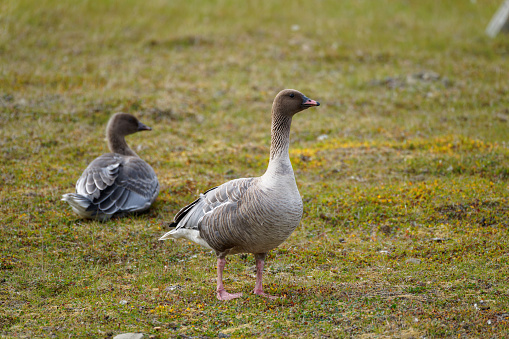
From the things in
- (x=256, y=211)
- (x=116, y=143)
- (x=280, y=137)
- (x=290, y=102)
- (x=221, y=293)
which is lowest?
(x=221, y=293)

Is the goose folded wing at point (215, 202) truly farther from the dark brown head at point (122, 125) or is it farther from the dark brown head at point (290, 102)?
the dark brown head at point (122, 125)

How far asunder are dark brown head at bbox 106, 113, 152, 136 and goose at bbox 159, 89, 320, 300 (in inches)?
179

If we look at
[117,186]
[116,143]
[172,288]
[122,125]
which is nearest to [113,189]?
[117,186]

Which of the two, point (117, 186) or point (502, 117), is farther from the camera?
point (502, 117)

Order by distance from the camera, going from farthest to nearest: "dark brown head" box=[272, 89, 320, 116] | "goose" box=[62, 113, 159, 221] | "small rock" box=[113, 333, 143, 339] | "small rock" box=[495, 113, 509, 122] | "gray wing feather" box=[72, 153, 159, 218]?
"small rock" box=[495, 113, 509, 122] → "gray wing feather" box=[72, 153, 159, 218] → "goose" box=[62, 113, 159, 221] → "dark brown head" box=[272, 89, 320, 116] → "small rock" box=[113, 333, 143, 339]

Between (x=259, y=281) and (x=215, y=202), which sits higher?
(x=215, y=202)

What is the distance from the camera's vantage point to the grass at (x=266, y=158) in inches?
254

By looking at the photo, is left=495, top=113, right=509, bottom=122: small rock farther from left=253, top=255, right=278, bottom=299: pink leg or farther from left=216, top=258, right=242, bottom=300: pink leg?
left=216, top=258, right=242, bottom=300: pink leg

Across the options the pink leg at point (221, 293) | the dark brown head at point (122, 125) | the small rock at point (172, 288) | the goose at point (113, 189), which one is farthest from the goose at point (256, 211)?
the dark brown head at point (122, 125)

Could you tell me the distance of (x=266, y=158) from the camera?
12.2m

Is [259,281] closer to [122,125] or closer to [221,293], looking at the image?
[221,293]

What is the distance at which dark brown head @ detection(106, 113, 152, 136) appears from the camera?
11250 millimetres

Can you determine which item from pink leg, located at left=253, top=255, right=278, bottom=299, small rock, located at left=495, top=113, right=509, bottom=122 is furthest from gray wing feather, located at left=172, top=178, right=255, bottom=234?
small rock, located at left=495, top=113, right=509, bottom=122

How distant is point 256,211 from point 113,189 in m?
4.08
